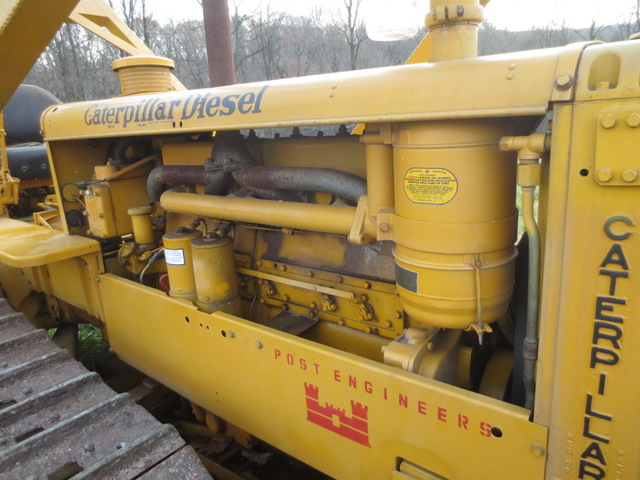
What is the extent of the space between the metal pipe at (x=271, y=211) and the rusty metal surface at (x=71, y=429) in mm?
831

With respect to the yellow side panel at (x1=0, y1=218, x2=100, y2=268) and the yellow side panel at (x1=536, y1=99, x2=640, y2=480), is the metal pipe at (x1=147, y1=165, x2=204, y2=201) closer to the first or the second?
the yellow side panel at (x1=0, y1=218, x2=100, y2=268)

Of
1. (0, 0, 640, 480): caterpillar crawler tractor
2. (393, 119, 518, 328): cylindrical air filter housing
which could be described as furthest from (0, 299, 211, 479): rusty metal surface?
(393, 119, 518, 328): cylindrical air filter housing

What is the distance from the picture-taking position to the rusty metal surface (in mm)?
1646

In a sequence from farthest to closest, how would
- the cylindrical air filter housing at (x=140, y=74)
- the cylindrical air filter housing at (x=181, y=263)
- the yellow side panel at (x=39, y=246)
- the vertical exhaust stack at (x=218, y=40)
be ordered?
the vertical exhaust stack at (x=218, y=40) → the cylindrical air filter housing at (x=140, y=74) → the yellow side panel at (x=39, y=246) → the cylindrical air filter housing at (x=181, y=263)

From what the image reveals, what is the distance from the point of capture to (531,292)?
1.30 m

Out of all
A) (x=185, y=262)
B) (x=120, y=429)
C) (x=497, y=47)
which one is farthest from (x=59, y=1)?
(x=497, y=47)

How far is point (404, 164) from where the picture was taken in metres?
1.42

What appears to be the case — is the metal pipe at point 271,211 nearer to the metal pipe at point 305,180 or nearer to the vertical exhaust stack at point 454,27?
the metal pipe at point 305,180

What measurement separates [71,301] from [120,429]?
1.55 metres

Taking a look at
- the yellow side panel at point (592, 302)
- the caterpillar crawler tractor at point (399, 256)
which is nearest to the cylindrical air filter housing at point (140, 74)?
the caterpillar crawler tractor at point (399, 256)

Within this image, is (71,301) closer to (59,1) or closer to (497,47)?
(59,1)

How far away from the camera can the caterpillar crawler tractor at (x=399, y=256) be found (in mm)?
1153

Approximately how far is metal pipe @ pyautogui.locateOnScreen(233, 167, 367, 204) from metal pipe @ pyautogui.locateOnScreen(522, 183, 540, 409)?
26.5 inches

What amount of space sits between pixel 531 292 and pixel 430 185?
1.23 feet
